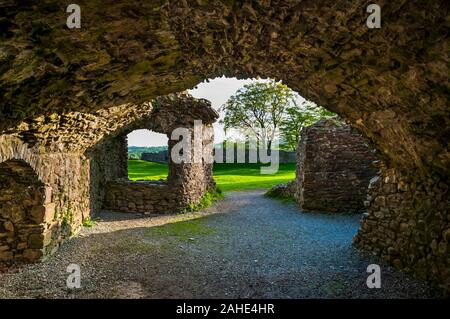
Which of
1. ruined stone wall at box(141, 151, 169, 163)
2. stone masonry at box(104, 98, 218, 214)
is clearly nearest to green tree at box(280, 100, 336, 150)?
ruined stone wall at box(141, 151, 169, 163)

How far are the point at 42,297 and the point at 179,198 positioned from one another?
26.0 ft

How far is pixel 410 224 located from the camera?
19.0 feet

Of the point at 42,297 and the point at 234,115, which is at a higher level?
the point at 234,115

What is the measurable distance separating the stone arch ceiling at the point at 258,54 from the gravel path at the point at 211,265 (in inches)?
97.2

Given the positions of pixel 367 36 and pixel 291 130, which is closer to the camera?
pixel 367 36

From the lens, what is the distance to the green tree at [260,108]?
120 feet

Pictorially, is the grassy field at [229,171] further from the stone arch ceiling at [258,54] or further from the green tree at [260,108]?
the stone arch ceiling at [258,54]

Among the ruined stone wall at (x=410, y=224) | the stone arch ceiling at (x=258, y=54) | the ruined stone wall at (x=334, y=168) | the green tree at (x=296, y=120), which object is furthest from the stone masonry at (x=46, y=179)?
the green tree at (x=296, y=120)

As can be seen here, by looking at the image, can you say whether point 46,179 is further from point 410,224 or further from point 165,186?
point 410,224

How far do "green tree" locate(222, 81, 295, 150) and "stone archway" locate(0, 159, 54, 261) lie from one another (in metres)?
32.0

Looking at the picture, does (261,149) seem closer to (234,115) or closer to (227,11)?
(234,115)

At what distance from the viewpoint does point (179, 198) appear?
42.3 ft

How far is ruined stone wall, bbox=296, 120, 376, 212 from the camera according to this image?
12242mm

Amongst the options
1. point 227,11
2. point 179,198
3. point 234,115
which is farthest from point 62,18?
point 234,115
